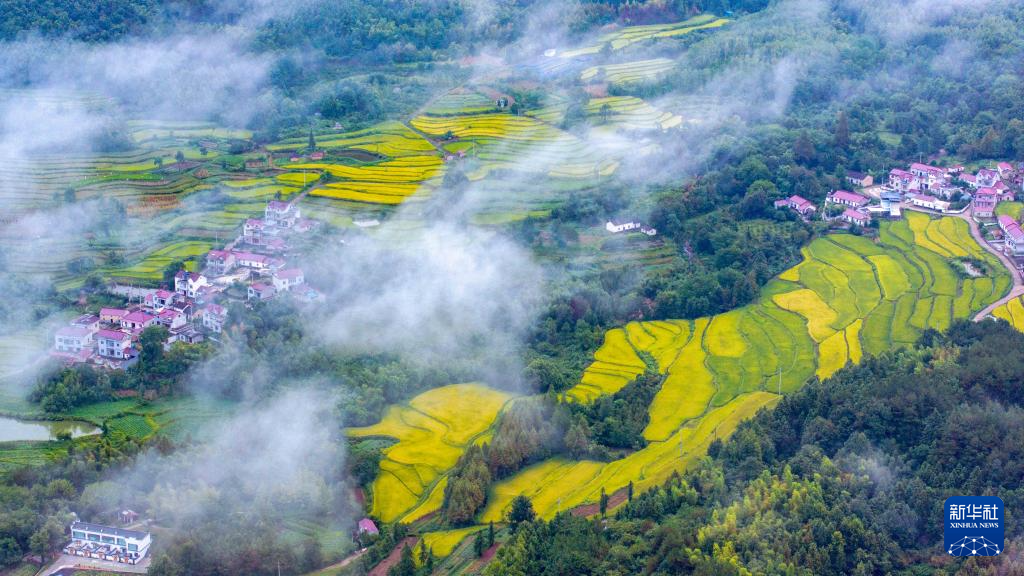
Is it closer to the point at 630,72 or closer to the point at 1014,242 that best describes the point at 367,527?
the point at 1014,242

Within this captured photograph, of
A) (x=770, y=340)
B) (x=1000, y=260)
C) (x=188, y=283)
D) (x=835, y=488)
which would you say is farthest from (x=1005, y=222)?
Result: (x=188, y=283)

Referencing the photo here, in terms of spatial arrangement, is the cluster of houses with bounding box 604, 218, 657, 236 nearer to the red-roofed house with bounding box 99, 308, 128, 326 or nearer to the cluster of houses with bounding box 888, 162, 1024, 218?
the cluster of houses with bounding box 888, 162, 1024, 218

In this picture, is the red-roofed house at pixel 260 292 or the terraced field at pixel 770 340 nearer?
the terraced field at pixel 770 340

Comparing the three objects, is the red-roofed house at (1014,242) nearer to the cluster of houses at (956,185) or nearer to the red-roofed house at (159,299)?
the cluster of houses at (956,185)

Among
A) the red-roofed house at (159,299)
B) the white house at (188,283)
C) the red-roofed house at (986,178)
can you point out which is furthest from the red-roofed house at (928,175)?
the red-roofed house at (159,299)

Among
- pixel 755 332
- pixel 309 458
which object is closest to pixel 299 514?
pixel 309 458

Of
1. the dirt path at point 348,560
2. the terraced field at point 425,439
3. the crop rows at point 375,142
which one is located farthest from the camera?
the crop rows at point 375,142
